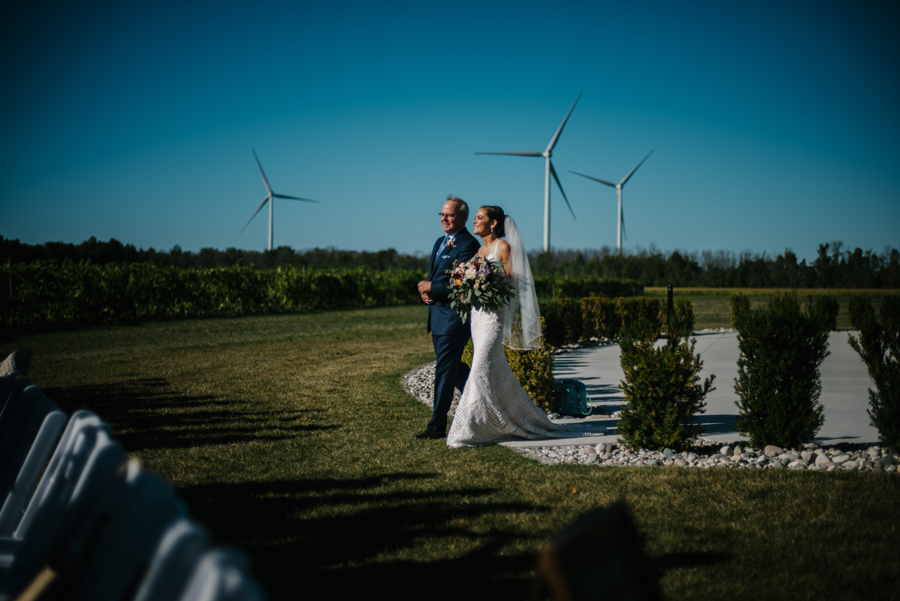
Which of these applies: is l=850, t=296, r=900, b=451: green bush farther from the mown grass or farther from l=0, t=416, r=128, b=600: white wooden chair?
l=0, t=416, r=128, b=600: white wooden chair

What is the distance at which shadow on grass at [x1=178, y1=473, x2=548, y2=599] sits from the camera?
2973 mm

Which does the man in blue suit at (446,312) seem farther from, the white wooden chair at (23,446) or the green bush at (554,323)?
the green bush at (554,323)

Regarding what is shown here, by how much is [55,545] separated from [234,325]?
2023 centimetres

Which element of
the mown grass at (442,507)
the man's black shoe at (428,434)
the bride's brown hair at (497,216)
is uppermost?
the bride's brown hair at (497,216)

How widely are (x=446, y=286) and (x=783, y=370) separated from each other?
3.27 m

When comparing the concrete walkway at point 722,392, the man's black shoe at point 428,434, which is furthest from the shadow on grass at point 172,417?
the concrete walkway at point 722,392

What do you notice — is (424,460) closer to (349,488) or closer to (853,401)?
(349,488)

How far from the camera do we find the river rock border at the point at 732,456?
4.94 meters

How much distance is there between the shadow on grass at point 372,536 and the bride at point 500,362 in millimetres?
1080

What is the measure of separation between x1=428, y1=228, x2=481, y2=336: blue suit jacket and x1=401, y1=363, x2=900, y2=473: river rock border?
1.40 metres

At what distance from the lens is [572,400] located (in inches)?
285

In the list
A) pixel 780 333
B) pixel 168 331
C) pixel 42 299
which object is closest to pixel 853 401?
pixel 780 333

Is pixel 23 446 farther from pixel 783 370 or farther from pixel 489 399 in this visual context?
pixel 783 370

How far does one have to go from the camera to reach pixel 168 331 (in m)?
18.3
